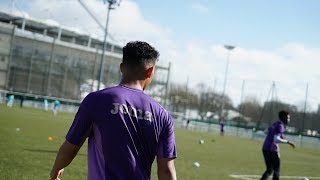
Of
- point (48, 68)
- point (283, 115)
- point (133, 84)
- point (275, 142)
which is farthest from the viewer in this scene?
point (48, 68)

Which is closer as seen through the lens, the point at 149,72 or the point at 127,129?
the point at 127,129

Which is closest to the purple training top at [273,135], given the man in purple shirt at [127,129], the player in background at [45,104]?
the man in purple shirt at [127,129]

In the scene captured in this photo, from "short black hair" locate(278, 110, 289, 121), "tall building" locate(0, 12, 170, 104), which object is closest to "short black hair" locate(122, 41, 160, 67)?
"short black hair" locate(278, 110, 289, 121)

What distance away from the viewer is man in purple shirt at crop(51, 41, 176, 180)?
3021mm

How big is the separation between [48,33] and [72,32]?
4.71 metres

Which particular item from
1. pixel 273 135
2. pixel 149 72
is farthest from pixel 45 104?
pixel 149 72

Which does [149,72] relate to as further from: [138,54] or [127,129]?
[127,129]

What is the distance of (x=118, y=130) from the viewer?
3.03 meters

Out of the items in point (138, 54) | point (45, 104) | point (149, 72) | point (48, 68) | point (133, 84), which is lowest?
point (45, 104)

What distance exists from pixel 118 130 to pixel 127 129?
2.4 inches

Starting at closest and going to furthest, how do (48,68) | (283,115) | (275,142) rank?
(283,115) → (275,142) → (48,68)

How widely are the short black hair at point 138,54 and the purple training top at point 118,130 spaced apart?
0.64ft

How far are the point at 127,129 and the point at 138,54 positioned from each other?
1.71 ft

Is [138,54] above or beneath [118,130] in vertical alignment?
above
